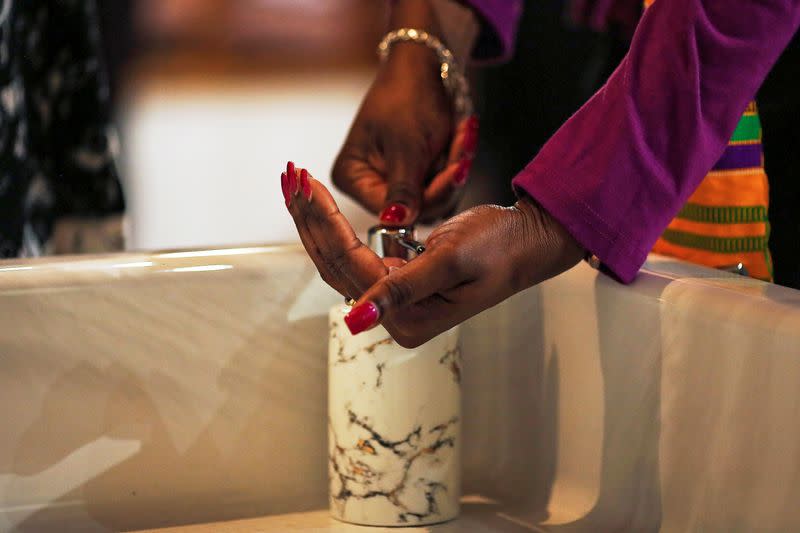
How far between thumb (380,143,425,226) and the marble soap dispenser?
34 millimetres

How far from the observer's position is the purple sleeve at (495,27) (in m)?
0.67

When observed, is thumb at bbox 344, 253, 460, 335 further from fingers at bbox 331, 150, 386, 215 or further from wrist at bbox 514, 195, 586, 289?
fingers at bbox 331, 150, 386, 215

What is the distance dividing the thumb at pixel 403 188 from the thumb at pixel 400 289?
0.49 feet

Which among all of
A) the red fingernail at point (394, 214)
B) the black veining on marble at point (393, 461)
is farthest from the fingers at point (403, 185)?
the black veining on marble at point (393, 461)

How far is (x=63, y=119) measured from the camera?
0.81m

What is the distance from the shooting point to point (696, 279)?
48 cm

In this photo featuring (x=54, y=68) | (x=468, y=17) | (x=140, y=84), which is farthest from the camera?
(x=140, y=84)

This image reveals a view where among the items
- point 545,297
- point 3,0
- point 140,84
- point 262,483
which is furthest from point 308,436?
point 140,84

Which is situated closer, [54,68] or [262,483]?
[262,483]

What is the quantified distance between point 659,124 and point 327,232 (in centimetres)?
14

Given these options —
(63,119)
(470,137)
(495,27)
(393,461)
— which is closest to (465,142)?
(470,137)

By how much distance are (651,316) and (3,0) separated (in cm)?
46

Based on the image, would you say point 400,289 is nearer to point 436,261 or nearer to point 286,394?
point 436,261

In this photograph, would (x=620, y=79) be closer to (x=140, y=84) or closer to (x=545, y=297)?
(x=545, y=297)
